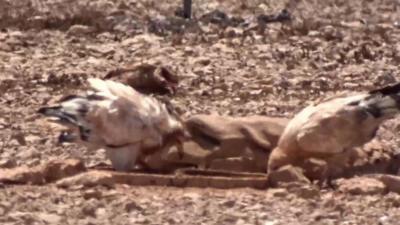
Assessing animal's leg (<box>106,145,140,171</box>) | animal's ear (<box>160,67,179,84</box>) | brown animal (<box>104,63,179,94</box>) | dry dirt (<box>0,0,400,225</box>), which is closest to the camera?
dry dirt (<box>0,0,400,225</box>)

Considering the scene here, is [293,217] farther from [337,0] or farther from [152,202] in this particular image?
[337,0]

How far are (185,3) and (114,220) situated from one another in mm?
9166

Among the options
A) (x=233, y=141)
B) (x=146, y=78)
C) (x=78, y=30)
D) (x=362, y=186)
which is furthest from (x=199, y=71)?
(x=362, y=186)

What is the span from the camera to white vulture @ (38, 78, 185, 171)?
6.08 meters

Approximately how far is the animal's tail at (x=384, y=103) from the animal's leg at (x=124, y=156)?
98cm

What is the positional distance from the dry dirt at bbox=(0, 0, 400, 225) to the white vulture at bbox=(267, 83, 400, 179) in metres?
0.33

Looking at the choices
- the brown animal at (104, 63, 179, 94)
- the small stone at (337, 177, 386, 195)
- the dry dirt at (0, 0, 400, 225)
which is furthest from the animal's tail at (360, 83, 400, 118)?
the brown animal at (104, 63, 179, 94)

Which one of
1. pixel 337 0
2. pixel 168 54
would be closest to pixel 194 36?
pixel 168 54

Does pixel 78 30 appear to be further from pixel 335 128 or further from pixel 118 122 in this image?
pixel 335 128

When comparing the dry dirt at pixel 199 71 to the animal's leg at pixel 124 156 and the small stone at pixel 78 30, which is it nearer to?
the small stone at pixel 78 30

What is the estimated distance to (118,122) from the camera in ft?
19.9

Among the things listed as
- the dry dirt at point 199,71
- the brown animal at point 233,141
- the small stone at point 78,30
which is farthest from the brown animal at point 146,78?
the brown animal at point 233,141

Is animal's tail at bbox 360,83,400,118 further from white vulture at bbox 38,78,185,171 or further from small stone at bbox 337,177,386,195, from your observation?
white vulture at bbox 38,78,185,171

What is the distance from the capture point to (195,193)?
5848mm
